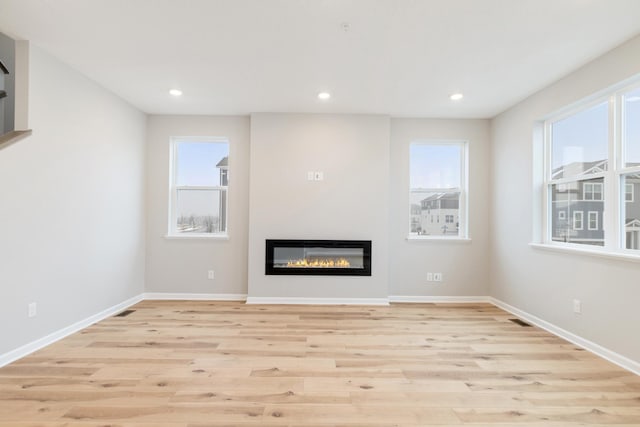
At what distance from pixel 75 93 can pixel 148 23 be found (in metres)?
1.39

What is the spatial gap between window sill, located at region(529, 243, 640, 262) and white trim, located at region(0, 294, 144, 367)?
15.5ft

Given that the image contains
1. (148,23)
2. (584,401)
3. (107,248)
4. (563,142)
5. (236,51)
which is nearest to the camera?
(584,401)

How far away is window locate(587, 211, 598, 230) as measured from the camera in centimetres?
291

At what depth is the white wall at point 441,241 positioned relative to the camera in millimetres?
4445

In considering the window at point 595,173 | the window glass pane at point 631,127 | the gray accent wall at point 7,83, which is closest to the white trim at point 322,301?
the window at point 595,173

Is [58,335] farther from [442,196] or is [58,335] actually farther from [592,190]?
[592,190]

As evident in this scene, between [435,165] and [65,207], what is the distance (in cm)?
433

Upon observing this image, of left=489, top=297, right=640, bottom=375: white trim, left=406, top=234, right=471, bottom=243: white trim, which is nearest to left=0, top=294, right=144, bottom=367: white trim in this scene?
left=406, top=234, right=471, bottom=243: white trim

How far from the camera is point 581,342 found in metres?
2.90

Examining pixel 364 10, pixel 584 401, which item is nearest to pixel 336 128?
pixel 364 10

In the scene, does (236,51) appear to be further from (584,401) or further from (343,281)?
(584,401)

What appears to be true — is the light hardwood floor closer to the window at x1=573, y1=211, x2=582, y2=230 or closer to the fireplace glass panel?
the fireplace glass panel

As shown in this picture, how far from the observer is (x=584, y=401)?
6.71 ft

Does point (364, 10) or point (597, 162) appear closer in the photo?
point (364, 10)
